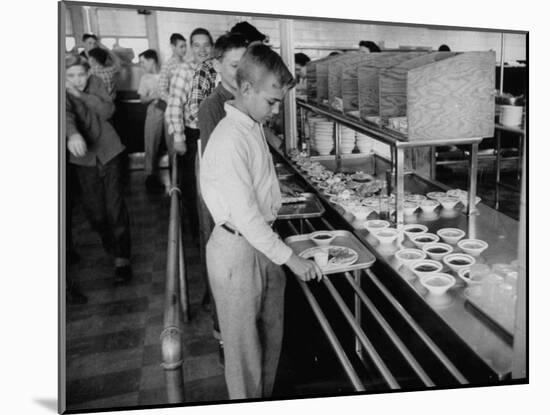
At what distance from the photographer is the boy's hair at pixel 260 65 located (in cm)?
176

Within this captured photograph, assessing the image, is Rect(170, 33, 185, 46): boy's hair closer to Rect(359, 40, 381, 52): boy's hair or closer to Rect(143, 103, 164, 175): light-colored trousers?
Rect(143, 103, 164, 175): light-colored trousers

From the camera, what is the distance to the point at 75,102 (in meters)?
2.05

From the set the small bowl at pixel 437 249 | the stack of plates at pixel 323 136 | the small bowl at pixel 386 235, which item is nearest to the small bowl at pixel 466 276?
the small bowl at pixel 437 249

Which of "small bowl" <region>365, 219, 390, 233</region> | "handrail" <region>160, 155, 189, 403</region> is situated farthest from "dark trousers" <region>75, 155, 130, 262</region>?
"small bowl" <region>365, 219, 390, 233</region>

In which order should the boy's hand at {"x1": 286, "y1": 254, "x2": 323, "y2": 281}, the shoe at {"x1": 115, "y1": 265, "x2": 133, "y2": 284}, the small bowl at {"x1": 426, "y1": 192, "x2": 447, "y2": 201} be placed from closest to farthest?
the boy's hand at {"x1": 286, "y1": 254, "x2": 323, "y2": 281} → the small bowl at {"x1": 426, "y1": 192, "x2": 447, "y2": 201} → the shoe at {"x1": 115, "y1": 265, "x2": 133, "y2": 284}

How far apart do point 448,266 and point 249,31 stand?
4.46ft

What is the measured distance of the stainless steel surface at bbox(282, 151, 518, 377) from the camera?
5.36 feet

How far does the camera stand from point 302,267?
1906 millimetres

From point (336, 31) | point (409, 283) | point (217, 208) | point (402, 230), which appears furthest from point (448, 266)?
point (336, 31)

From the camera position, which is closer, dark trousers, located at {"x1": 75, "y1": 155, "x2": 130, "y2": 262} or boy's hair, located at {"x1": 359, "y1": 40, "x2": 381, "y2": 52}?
dark trousers, located at {"x1": 75, "y1": 155, "x2": 130, "y2": 262}

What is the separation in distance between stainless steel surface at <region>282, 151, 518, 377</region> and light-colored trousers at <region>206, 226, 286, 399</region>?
1.74 ft

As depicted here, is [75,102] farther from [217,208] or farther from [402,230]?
[402,230]

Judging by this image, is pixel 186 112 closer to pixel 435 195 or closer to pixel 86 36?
pixel 86 36

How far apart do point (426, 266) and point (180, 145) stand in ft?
5.04
